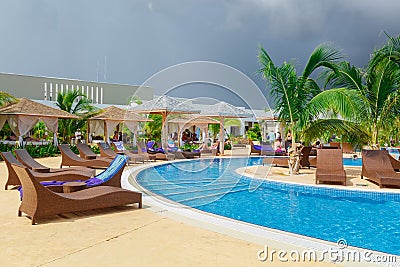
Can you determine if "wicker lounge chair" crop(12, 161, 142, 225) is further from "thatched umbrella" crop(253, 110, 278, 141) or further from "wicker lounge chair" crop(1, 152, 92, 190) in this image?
"thatched umbrella" crop(253, 110, 278, 141)

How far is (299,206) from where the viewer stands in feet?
22.7

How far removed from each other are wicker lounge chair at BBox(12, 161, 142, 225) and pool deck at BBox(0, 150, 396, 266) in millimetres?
137

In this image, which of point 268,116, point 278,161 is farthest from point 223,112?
point 268,116

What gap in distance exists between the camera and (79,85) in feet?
125

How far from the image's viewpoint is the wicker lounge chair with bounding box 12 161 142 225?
456 centimetres

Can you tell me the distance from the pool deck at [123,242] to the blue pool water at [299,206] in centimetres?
154

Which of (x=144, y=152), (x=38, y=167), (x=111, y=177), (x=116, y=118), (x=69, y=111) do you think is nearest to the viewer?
(x=111, y=177)

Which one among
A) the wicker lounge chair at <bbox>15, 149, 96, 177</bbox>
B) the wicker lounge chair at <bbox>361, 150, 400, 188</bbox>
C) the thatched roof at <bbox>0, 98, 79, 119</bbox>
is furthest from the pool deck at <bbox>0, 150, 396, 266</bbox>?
the thatched roof at <bbox>0, 98, 79, 119</bbox>

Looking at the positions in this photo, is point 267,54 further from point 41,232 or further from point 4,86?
point 4,86

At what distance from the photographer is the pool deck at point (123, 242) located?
11.0ft

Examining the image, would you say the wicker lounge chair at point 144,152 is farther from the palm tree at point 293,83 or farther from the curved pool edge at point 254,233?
the curved pool edge at point 254,233

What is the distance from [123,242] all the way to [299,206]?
4078 millimetres

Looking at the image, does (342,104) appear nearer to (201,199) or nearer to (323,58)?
(323,58)

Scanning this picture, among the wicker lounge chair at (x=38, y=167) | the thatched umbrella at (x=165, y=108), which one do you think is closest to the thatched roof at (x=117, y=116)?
the thatched umbrella at (x=165, y=108)
